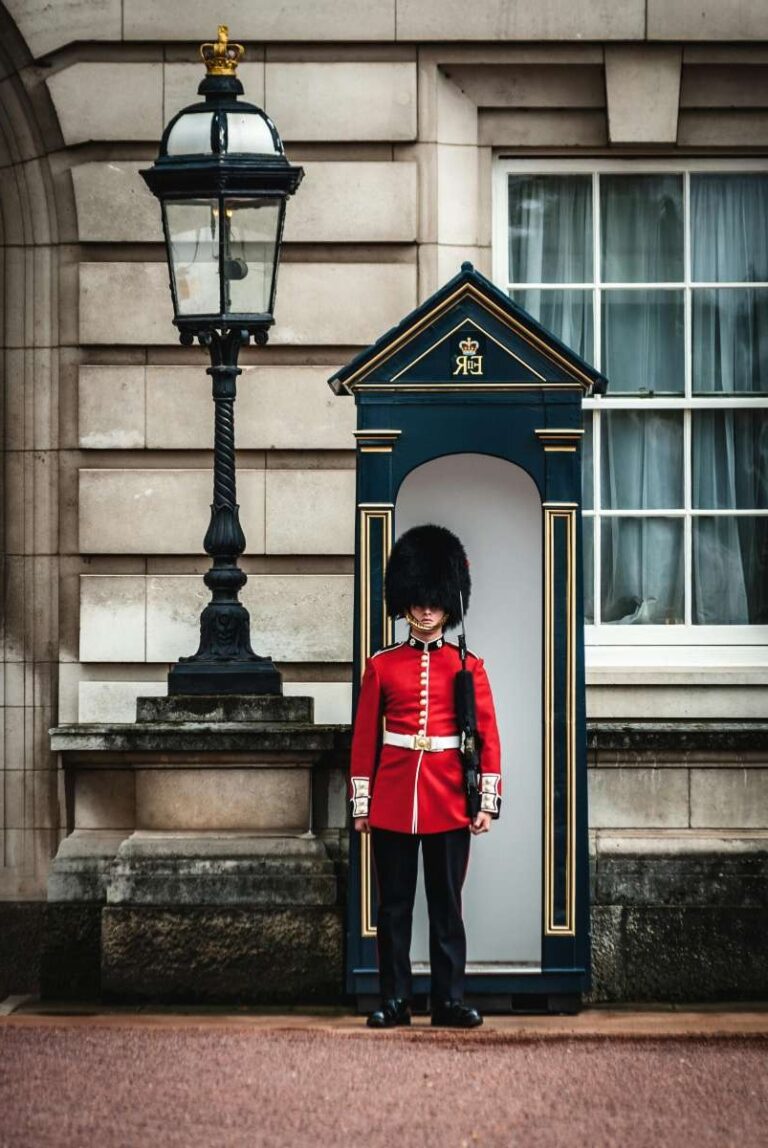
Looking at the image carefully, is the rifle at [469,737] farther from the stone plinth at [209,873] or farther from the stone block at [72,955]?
the stone block at [72,955]

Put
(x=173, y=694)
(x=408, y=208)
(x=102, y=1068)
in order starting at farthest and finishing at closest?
1. (x=408, y=208)
2. (x=173, y=694)
3. (x=102, y=1068)

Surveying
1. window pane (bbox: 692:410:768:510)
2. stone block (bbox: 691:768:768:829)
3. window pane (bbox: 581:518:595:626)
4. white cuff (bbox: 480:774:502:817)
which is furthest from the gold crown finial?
stone block (bbox: 691:768:768:829)

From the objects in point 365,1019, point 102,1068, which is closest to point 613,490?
point 365,1019

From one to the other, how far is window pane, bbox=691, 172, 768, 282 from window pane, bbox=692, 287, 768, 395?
0.27ft

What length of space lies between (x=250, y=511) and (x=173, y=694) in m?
1.37

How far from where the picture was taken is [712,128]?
31.6 ft

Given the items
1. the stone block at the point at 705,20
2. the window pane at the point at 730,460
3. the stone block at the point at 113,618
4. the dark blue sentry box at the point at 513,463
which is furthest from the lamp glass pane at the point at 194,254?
the window pane at the point at 730,460

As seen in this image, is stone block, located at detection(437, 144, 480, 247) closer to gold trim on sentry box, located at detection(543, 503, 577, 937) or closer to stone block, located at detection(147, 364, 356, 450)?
stone block, located at detection(147, 364, 356, 450)

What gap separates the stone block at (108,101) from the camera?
373 inches

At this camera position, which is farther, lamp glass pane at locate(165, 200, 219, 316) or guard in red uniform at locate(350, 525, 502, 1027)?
lamp glass pane at locate(165, 200, 219, 316)

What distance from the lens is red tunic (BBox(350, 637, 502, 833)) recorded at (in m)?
7.57

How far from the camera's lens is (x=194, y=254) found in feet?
26.8

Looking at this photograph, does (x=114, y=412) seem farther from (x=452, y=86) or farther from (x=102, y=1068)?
(x=102, y=1068)

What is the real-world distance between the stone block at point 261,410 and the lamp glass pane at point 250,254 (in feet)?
4.25
